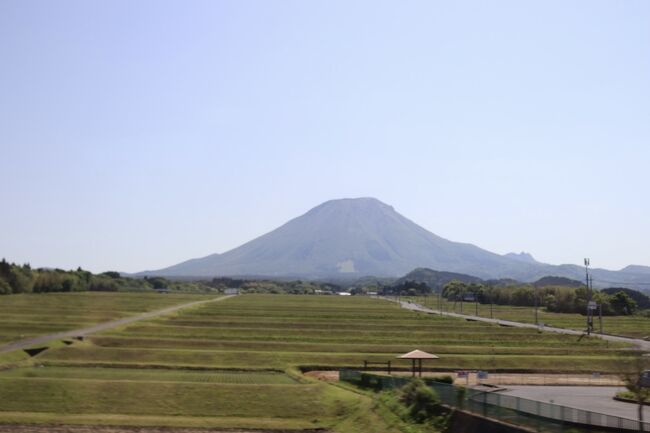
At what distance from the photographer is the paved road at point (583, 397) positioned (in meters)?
32.6

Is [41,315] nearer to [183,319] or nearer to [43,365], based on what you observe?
[183,319]

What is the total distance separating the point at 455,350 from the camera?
181 ft

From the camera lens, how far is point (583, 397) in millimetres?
37531

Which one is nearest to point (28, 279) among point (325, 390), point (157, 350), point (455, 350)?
point (157, 350)

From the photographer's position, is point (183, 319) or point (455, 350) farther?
point (183, 319)

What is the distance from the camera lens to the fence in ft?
70.3

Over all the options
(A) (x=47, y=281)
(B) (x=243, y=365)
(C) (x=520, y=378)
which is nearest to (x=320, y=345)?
(B) (x=243, y=365)

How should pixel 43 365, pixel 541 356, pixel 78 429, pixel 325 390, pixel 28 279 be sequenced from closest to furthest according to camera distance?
pixel 78 429
pixel 325 390
pixel 43 365
pixel 541 356
pixel 28 279

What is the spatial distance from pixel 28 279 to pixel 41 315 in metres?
55.5

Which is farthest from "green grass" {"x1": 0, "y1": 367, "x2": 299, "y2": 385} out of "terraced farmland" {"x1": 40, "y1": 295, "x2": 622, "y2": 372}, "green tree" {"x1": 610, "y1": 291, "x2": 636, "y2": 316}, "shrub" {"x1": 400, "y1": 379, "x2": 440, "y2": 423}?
"green tree" {"x1": 610, "y1": 291, "x2": 636, "y2": 316}

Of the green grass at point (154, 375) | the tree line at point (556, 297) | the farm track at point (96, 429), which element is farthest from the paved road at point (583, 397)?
→ the tree line at point (556, 297)

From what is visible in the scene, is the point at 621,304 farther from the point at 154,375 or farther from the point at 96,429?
the point at 96,429

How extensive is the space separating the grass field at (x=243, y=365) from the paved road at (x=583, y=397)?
7.30m

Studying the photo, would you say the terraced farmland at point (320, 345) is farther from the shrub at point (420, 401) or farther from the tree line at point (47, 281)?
the tree line at point (47, 281)
